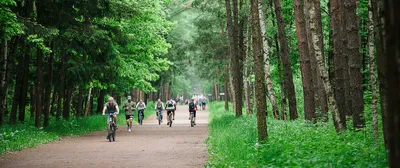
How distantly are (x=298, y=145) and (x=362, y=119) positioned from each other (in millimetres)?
3676

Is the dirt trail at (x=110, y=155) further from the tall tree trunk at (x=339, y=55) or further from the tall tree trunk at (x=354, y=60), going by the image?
the tall tree trunk at (x=339, y=55)

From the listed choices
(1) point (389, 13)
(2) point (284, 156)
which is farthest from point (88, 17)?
(1) point (389, 13)

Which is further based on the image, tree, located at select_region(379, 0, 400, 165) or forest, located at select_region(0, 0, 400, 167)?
forest, located at select_region(0, 0, 400, 167)

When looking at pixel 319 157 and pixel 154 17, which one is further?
pixel 154 17

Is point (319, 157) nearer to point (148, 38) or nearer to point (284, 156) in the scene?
point (284, 156)

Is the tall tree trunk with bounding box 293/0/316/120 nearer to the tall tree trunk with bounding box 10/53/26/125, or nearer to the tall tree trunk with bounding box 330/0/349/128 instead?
the tall tree trunk with bounding box 330/0/349/128

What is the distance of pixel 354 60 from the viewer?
14.0 m

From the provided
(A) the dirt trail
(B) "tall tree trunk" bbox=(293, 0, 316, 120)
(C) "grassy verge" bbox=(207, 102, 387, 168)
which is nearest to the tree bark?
(A) the dirt trail

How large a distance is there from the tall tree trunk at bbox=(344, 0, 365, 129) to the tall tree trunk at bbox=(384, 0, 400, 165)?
8.79 meters

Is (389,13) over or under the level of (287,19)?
under

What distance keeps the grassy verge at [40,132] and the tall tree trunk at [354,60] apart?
9737 mm

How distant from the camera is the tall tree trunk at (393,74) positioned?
5.10 m

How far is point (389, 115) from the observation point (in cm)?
532

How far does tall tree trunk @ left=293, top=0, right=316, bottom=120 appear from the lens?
765 inches
